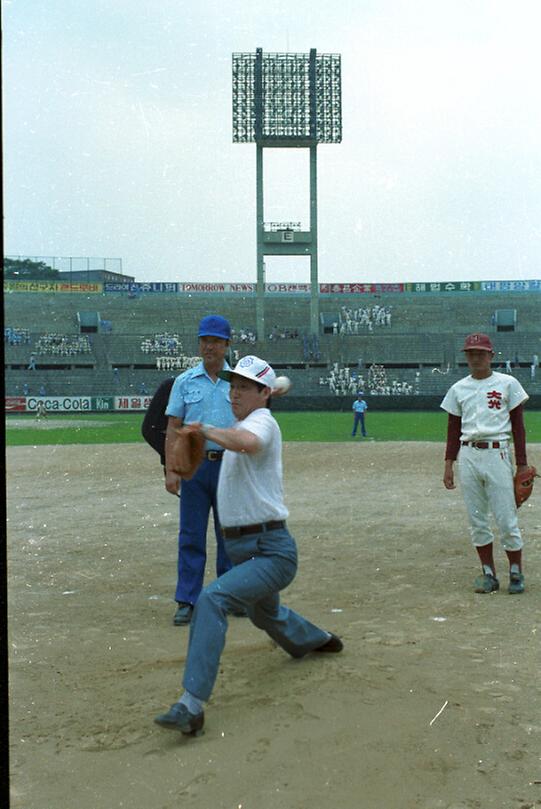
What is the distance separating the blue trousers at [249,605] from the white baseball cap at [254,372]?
0.76 metres

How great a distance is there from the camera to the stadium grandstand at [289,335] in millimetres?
49188

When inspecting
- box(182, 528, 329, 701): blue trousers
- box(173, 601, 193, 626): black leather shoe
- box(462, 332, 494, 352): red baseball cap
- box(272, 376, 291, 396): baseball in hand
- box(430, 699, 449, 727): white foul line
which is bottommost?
box(173, 601, 193, 626): black leather shoe

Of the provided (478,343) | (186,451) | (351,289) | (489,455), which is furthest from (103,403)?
(186,451)

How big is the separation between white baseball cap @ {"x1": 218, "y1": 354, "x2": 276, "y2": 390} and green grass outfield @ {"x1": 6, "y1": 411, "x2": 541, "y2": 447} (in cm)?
1978

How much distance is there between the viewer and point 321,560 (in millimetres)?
7508

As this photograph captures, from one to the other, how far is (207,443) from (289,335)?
163 feet

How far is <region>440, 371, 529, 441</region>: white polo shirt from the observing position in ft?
20.5

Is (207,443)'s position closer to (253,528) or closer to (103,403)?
(253,528)

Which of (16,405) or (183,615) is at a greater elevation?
(183,615)

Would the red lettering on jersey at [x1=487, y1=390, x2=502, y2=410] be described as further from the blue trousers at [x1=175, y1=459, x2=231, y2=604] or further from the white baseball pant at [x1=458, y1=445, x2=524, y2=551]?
the blue trousers at [x1=175, y1=459, x2=231, y2=604]

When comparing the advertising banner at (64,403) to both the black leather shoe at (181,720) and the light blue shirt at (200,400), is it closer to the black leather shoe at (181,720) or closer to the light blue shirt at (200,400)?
the light blue shirt at (200,400)

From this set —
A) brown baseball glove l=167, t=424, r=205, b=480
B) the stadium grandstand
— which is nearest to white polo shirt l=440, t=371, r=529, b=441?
brown baseball glove l=167, t=424, r=205, b=480

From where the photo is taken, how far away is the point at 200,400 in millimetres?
5496

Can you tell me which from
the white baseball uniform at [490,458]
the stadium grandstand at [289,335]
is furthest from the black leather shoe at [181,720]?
the stadium grandstand at [289,335]
